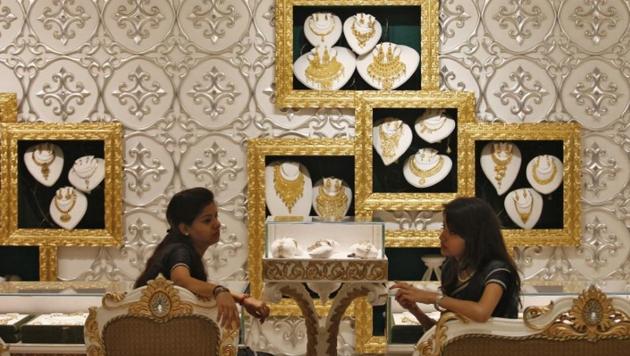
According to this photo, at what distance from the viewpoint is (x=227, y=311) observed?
8.57ft

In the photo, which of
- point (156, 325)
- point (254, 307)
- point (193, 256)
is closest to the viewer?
point (156, 325)

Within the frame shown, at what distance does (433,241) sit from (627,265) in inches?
42.0

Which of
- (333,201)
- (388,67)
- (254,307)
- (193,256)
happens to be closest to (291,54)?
(388,67)

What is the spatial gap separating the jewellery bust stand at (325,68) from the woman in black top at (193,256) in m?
1.53

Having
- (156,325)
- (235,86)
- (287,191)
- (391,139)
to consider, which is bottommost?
(156,325)

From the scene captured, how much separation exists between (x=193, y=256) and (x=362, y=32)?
6.57ft

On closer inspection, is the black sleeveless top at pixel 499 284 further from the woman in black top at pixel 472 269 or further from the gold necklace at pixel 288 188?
the gold necklace at pixel 288 188

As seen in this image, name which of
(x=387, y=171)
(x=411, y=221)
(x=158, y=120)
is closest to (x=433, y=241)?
(x=411, y=221)

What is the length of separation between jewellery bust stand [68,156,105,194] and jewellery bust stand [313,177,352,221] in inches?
45.9

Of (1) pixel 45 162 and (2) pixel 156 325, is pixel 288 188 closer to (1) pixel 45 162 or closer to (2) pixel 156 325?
(1) pixel 45 162

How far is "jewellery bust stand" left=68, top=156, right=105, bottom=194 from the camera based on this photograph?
4645mm

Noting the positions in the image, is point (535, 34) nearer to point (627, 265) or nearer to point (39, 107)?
point (627, 265)

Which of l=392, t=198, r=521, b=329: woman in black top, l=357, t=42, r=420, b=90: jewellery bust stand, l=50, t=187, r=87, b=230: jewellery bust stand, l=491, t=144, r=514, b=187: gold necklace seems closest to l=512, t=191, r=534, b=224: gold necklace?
l=491, t=144, r=514, b=187: gold necklace

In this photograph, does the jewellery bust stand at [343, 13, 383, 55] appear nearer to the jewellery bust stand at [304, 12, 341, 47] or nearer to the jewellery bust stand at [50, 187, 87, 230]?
the jewellery bust stand at [304, 12, 341, 47]
